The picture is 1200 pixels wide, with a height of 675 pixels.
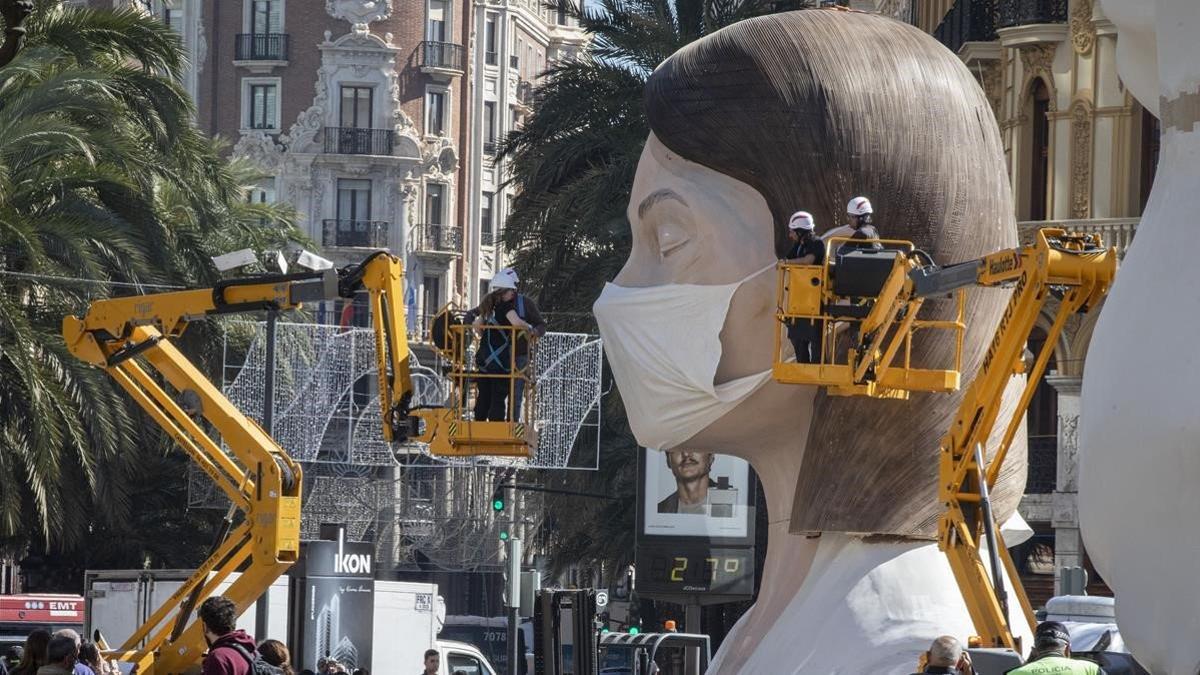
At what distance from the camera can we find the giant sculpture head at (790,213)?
730cm

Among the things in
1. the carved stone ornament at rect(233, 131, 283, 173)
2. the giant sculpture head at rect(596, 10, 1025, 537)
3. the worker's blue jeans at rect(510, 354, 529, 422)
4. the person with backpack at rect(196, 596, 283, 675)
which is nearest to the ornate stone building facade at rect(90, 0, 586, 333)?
the carved stone ornament at rect(233, 131, 283, 173)

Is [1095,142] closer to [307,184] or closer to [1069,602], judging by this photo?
[1069,602]

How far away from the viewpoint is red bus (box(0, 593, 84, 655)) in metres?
27.5

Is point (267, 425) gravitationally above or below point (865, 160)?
below

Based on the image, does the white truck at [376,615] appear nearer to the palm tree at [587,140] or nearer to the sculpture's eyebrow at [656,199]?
the palm tree at [587,140]

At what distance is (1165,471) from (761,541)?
20.0m

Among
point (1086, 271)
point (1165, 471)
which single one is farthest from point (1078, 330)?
point (1165, 471)

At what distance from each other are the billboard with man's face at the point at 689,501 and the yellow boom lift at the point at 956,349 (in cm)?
1298

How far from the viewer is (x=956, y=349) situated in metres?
7.51

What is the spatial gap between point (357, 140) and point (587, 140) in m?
43.7

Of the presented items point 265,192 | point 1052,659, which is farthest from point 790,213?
point 265,192

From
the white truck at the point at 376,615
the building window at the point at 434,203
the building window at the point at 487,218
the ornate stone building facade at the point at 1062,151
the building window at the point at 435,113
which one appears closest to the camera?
the white truck at the point at 376,615

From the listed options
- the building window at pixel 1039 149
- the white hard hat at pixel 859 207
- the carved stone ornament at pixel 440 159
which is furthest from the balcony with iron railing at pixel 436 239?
the white hard hat at pixel 859 207

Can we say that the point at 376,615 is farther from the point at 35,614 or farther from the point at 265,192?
the point at 265,192
